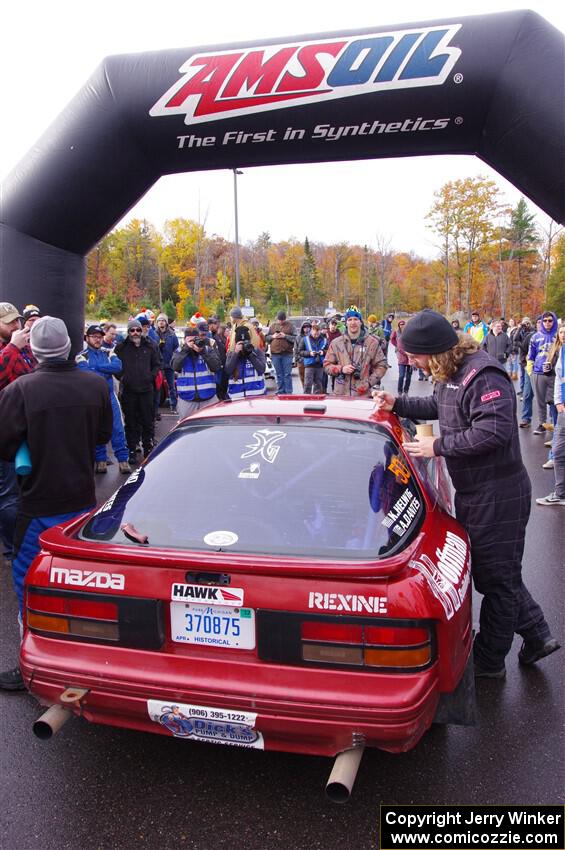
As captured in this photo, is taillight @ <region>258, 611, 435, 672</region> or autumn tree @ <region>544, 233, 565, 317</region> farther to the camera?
autumn tree @ <region>544, 233, 565, 317</region>

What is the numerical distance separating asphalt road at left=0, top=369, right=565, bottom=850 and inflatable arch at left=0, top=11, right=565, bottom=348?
15.0 feet

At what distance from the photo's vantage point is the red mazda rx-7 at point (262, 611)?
2.14 metres

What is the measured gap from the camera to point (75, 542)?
252cm

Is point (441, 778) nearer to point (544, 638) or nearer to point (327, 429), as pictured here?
point (544, 638)

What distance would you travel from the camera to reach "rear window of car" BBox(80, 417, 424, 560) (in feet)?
7.90

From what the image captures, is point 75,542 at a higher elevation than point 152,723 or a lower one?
higher

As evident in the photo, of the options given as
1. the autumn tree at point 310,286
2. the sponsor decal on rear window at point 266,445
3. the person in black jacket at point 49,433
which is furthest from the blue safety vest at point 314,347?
the autumn tree at point 310,286

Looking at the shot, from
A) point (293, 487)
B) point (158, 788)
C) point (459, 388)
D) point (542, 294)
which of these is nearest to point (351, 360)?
point (459, 388)

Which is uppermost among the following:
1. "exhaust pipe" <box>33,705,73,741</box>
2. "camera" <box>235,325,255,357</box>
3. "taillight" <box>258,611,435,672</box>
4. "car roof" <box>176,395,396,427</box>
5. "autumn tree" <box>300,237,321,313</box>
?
"autumn tree" <box>300,237,321,313</box>

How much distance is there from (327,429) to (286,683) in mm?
1196

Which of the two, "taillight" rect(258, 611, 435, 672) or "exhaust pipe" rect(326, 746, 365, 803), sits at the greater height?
"taillight" rect(258, 611, 435, 672)

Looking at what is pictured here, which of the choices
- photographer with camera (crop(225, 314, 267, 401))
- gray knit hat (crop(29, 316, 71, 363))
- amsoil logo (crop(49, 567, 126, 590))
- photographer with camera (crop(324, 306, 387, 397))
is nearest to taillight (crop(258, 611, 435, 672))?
amsoil logo (crop(49, 567, 126, 590))

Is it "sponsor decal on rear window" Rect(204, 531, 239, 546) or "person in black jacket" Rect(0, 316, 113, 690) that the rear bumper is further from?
"person in black jacket" Rect(0, 316, 113, 690)

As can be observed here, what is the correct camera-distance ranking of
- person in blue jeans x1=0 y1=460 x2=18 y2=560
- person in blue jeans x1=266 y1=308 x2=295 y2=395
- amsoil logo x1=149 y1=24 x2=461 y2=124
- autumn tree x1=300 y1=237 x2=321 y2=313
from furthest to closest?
1. autumn tree x1=300 y1=237 x2=321 y2=313
2. person in blue jeans x1=266 y1=308 x2=295 y2=395
3. amsoil logo x1=149 y1=24 x2=461 y2=124
4. person in blue jeans x1=0 y1=460 x2=18 y2=560
